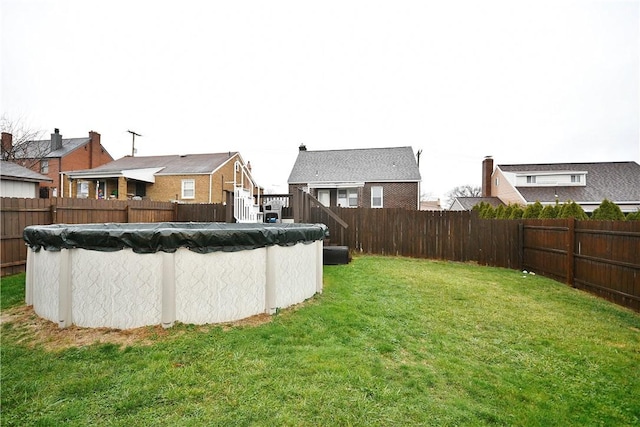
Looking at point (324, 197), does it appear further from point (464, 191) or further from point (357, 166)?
point (464, 191)

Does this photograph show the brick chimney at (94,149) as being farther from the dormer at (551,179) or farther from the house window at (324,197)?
the dormer at (551,179)

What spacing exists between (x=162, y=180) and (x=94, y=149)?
13.4 m

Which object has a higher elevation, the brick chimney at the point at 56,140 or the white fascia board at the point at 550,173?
the brick chimney at the point at 56,140

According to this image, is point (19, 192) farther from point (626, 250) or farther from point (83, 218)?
point (626, 250)

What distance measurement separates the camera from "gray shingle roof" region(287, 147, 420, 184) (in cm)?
1905

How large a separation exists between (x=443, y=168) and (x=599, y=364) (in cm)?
4935

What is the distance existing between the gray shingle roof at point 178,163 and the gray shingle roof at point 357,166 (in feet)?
18.2

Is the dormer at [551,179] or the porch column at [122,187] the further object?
the dormer at [551,179]

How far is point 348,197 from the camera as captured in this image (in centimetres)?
1938

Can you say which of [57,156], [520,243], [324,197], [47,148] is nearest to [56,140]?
[47,148]

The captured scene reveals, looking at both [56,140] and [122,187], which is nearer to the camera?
[122,187]

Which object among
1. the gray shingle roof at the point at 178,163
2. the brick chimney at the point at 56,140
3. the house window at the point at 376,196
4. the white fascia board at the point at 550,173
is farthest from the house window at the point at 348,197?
the brick chimney at the point at 56,140

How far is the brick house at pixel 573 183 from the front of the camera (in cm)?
1973

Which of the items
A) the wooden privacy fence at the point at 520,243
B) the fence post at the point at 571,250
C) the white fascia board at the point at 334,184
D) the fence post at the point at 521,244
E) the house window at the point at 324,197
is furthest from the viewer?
the house window at the point at 324,197
